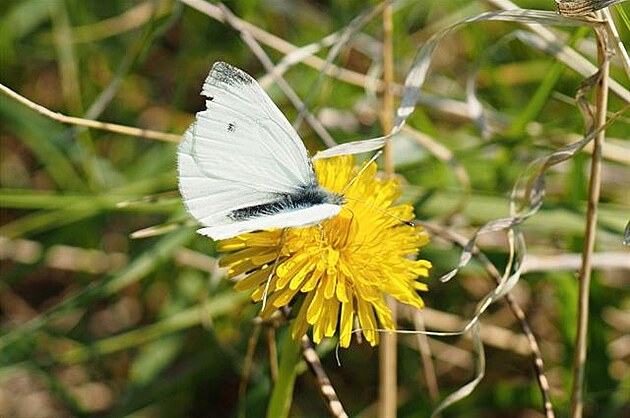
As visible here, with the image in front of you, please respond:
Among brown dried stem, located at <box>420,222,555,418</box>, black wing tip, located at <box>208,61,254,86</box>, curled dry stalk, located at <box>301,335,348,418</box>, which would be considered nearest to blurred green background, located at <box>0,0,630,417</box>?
curled dry stalk, located at <box>301,335,348,418</box>

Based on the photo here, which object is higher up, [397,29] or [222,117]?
[397,29]

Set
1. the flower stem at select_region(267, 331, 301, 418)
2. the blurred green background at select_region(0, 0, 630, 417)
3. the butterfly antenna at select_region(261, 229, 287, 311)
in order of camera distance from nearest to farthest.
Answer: the butterfly antenna at select_region(261, 229, 287, 311), the flower stem at select_region(267, 331, 301, 418), the blurred green background at select_region(0, 0, 630, 417)

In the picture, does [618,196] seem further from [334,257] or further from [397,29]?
[334,257]

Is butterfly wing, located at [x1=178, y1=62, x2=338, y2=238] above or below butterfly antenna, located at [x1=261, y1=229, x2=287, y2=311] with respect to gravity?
above

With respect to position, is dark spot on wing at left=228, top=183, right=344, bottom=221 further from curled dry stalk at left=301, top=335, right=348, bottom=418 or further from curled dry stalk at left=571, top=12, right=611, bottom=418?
curled dry stalk at left=571, top=12, right=611, bottom=418

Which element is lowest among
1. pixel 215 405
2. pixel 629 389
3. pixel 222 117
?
pixel 215 405

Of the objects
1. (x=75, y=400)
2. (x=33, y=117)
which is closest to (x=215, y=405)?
(x=75, y=400)

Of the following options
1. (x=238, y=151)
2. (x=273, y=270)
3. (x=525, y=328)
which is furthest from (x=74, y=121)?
(x=525, y=328)
